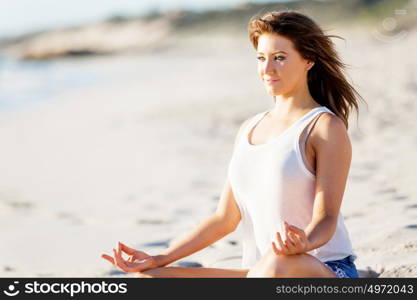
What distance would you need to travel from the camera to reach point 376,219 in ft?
13.1

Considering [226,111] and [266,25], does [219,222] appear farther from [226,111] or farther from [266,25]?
[226,111]

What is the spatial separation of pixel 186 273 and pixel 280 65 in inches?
31.7

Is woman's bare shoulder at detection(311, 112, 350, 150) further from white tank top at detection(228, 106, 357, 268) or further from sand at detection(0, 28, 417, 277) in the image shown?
sand at detection(0, 28, 417, 277)

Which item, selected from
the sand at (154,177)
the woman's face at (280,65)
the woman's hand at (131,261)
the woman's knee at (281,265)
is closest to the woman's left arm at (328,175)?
the woman's knee at (281,265)

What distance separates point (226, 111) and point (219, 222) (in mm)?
7358

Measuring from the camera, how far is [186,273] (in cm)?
265

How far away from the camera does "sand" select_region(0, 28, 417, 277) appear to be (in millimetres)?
3915

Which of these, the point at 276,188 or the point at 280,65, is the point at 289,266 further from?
the point at 280,65

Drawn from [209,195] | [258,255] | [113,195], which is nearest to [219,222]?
[258,255]

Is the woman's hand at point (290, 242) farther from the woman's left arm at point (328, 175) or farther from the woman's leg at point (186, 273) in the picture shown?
the woman's leg at point (186, 273)

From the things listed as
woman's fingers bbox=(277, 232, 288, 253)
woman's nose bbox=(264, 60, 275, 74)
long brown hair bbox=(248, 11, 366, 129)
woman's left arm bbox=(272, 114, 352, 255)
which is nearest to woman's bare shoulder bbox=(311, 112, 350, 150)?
woman's left arm bbox=(272, 114, 352, 255)

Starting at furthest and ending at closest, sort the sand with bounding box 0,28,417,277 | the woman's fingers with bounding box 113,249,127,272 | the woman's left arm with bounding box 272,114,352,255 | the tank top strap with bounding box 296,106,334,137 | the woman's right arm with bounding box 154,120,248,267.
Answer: the sand with bounding box 0,28,417,277 → the woman's right arm with bounding box 154,120,248,267 → the woman's fingers with bounding box 113,249,127,272 → the tank top strap with bounding box 296,106,334,137 → the woman's left arm with bounding box 272,114,352,255

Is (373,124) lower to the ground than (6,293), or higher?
higher

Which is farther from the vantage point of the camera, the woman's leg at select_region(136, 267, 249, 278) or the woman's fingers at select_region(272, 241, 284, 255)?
the woman's leg at select_region(136, 267, 249, 278)
